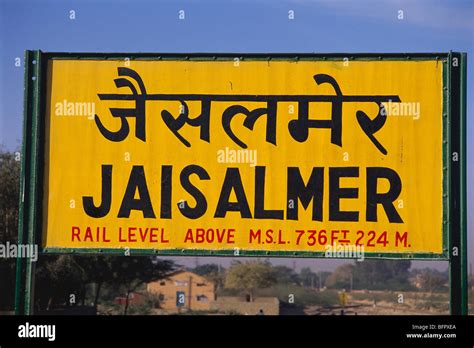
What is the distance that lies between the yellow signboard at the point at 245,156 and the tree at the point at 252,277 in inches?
2803

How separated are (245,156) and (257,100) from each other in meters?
0.87

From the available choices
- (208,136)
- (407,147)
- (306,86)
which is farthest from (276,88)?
(407,147)

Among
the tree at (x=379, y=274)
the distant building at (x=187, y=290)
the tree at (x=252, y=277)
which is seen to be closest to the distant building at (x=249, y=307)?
the distant building at (x=187, y=290)

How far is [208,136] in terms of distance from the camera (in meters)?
11.3

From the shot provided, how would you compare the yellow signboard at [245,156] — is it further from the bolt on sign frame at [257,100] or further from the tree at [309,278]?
the tree at [309,278]

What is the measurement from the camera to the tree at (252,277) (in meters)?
83.8

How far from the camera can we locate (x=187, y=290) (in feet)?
273

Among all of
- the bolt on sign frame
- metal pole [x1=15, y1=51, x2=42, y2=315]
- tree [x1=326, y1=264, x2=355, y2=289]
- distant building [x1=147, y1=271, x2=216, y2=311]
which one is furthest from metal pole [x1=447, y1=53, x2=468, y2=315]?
tree [x1=326, y1=264, x2=355, y2=289]

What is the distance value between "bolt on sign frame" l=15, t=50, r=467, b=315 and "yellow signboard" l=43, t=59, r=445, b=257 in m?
0.07

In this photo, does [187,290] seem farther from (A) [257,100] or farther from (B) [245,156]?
(A) [257,100]

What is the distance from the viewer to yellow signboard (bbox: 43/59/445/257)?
1098cm

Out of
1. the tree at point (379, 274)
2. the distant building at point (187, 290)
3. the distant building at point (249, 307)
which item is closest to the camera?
the distant building at point (249, 307)

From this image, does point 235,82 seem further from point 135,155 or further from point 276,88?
point 135,155

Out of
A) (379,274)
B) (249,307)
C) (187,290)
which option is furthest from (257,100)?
(379,274)
